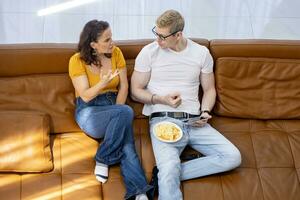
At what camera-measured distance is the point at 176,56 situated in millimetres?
2699

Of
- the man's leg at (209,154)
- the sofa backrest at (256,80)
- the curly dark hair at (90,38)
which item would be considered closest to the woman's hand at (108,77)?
the curly dark hair at (90,38)

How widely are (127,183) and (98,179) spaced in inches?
6.5

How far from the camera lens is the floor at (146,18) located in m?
3.72

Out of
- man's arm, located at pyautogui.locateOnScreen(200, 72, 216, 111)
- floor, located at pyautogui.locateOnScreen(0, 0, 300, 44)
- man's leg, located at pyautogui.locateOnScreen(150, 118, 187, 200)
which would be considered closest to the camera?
man's leg, located at pyautogui.locateOnScreen(150, 118, 187, 200)

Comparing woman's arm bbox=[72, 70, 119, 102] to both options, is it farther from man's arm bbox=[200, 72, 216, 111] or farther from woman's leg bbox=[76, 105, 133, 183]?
man's arm bbox=[200, 72, 216, 111]

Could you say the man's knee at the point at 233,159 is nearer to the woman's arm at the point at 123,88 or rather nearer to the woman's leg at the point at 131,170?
the woman's leg at the point at 131,170

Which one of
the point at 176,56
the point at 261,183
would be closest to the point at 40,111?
the point at 176,56

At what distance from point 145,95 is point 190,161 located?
1.59 feet

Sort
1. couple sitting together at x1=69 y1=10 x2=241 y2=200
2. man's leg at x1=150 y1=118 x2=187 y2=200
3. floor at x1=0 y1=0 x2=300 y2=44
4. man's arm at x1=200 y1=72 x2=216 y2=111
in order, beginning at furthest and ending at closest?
floor at x1=0 y1=0 x2=300 y2=44, man's arm at x1=200 y1=72 x2=216 y2=111, couple sitting together at x1=69 y1=10 x2=241 y2=200, man's leg at x1=150 y1=118 x2=187 y2=200

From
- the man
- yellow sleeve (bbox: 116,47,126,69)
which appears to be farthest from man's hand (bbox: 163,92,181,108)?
yellow sleeve (bbox: 116,47,126,69)

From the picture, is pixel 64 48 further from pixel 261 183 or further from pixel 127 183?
pixel 261 183

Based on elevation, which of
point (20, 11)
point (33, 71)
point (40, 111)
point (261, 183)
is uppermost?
point (20, 11)

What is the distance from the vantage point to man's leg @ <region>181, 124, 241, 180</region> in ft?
8.11

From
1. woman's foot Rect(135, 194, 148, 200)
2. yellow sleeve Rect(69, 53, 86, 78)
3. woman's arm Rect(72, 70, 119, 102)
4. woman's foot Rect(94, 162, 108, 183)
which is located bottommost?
woman's foot Rect(135, 194, 148, 200)
